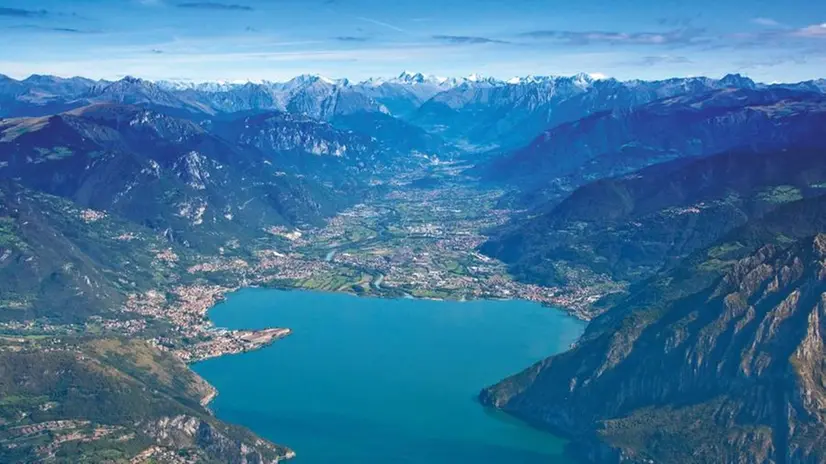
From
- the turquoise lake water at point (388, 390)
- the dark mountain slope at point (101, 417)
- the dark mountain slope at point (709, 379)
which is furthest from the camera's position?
the turquoise lake water at point (388, 390)

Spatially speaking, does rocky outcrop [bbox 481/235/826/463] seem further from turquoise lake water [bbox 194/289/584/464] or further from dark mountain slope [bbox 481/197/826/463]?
turquoise lake water [bbox 194/289/584/464]

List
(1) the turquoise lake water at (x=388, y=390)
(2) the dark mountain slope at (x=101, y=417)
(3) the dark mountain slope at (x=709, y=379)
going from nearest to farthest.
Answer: (2) the dark mountain slope at (x=101, y=417), (3) the dark mountain slope at (x=709, y=379), (1) the turquoise lake water at (x=388, y=390)

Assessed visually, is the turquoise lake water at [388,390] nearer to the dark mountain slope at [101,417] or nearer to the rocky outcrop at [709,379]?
the rocky outcrop at [709,379]

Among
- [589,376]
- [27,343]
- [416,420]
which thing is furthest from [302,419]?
[27,343]

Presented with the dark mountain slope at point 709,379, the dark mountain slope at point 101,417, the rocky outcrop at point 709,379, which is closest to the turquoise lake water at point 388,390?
the dark mountain slope at point 709,379

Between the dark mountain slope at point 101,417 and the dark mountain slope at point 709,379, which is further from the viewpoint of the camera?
the dark mountain slope at point 709,379

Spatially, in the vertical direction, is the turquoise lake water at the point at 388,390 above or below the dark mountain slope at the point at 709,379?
below

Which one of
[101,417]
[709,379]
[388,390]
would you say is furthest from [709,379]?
[101,417]
